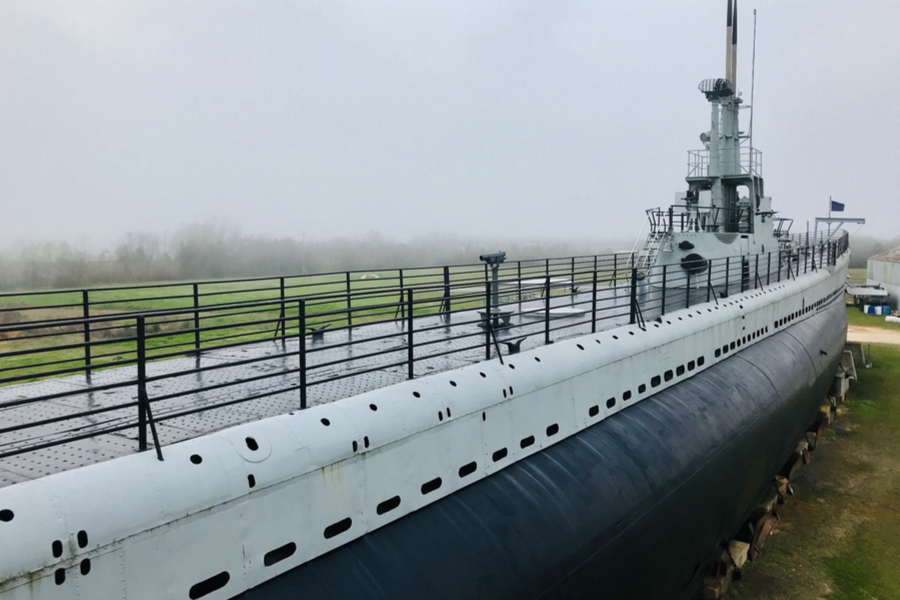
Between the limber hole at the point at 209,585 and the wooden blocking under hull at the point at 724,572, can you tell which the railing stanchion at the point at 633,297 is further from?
the limber hole at the point at 209,585

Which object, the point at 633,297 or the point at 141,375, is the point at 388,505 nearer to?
the point at 141,375

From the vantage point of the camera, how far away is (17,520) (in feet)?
12.8

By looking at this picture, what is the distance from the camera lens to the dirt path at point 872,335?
32.7 metres

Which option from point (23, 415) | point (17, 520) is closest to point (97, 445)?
point (17, 520)

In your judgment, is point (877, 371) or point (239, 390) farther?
point (877, 371)

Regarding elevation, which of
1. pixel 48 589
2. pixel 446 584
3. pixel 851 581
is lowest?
pixel 851 581

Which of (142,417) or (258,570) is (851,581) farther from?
(142,417)

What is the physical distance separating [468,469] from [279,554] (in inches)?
90.4

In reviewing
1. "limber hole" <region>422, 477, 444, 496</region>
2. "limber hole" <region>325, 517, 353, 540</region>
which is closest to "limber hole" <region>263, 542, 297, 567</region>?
"limber hole" <region>325, 517, 353, 540</region>

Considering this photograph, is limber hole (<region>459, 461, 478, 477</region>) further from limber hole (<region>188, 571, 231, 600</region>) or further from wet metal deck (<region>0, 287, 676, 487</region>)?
limber hole (<region>188, 571, 231, 600</region>)

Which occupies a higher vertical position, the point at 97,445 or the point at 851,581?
the point at 97,445

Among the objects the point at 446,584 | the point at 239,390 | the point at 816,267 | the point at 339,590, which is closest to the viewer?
the point at 339,590

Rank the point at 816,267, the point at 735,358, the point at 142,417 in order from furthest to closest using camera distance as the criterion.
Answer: the point at 816,267 → the point at 735,358 → the point at 142,417

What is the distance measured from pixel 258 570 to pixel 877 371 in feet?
91.7
